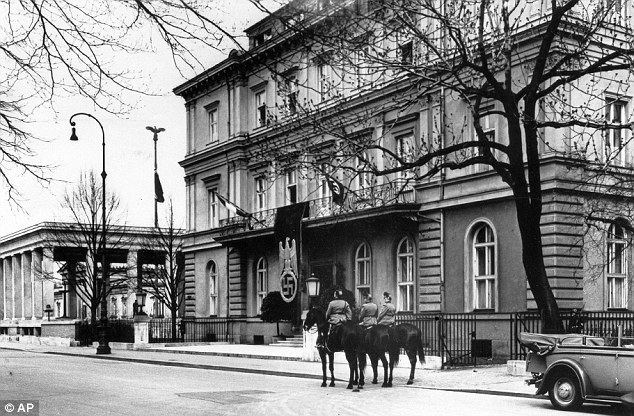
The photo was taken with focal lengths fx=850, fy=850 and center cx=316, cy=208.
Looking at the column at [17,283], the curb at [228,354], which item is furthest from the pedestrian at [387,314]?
the column at [17,283]

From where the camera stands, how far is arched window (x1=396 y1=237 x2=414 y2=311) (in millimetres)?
33844

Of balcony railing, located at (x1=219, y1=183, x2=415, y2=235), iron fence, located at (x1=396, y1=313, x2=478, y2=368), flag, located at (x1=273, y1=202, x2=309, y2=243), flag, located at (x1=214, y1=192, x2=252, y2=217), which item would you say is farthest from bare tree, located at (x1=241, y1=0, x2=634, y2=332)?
iron fence, located at (x1=396, y1=313, x2=478, y2=368)

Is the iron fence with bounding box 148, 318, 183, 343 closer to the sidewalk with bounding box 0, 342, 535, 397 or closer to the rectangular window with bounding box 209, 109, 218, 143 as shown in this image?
the rectangular window with bounding box 209, 109, 218, 143

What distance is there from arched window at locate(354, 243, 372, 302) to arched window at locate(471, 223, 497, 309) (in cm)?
668

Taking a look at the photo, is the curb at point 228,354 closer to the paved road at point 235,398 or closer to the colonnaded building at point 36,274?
the paved road at point 235,398

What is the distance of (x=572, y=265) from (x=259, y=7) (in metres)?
23.0

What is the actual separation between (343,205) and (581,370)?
19307mm

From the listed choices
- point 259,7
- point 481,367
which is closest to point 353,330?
point 481,367

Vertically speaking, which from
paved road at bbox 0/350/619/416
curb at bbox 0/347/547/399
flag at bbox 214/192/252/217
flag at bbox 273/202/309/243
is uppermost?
flag at bbox 214/192/252/217

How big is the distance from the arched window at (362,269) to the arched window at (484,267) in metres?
6.68

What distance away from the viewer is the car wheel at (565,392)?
14.6 metres

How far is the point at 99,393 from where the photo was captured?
16547 mm

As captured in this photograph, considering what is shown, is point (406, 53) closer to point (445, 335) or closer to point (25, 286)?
point (445, 335)

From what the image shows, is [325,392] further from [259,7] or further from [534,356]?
[259,7]
